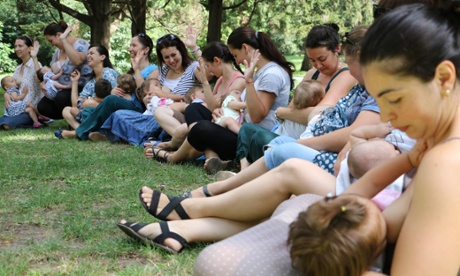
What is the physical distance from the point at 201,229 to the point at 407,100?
1599 millimetres

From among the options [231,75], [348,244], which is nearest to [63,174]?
[231,75]

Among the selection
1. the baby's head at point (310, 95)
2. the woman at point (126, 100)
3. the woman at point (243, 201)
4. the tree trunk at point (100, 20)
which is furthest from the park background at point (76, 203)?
the tree trunk at point (100, 20)

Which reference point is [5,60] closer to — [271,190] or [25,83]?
[25,83]

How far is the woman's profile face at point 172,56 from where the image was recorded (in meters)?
7.45

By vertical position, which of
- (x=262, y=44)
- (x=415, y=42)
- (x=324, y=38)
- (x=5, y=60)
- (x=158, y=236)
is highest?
(x=415, y=42)

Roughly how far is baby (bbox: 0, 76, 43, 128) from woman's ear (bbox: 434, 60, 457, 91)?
8.65 meters

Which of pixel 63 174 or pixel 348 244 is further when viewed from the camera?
pixel 63 174

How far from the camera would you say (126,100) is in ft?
26.1

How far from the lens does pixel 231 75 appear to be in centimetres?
649

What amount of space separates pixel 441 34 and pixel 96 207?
9.55 ft

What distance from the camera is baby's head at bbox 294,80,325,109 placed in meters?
4.77

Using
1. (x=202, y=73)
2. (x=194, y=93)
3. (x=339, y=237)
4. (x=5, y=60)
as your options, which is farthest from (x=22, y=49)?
(x=5, y=60)

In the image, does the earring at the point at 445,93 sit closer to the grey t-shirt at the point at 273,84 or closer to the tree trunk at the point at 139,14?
the grey t-shirt at the point at 273,84

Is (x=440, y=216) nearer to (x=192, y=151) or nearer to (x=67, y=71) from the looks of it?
(x=192, y=151)
